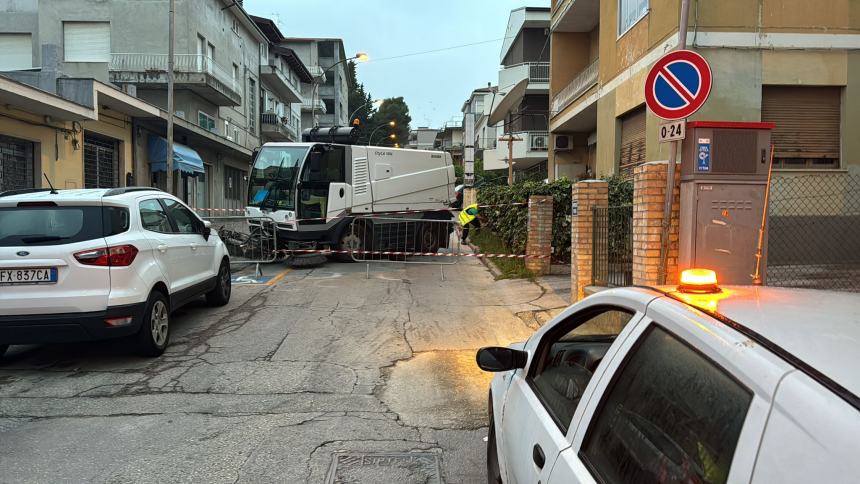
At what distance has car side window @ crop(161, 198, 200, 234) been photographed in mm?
7587

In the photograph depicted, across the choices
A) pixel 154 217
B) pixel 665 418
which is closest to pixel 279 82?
pixel 154 217

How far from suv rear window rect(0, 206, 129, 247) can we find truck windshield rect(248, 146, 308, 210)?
8.03 m

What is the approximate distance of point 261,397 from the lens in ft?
17.1

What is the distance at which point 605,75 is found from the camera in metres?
15.8

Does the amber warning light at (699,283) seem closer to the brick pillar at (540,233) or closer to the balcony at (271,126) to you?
the brick pillar at (540,233)

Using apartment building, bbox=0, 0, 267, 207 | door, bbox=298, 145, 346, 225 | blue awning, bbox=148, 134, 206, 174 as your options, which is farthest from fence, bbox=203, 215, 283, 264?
blue awning, bbox=148, 134, 206, 174

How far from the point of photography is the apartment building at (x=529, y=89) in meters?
30.0

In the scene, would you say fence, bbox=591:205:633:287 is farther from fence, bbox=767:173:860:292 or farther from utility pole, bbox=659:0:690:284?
fence, bbox=767:173:860:292

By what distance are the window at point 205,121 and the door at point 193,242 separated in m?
18.6

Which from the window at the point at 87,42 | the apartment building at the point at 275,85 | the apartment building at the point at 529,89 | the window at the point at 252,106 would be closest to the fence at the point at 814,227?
the apartment building at the point at 529,89

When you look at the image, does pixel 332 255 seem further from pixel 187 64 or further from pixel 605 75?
pixel 187 64

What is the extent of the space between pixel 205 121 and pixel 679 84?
77.6 feet

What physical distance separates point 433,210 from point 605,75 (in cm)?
597

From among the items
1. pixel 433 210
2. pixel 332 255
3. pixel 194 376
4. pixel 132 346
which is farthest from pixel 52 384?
pixel 433 210
